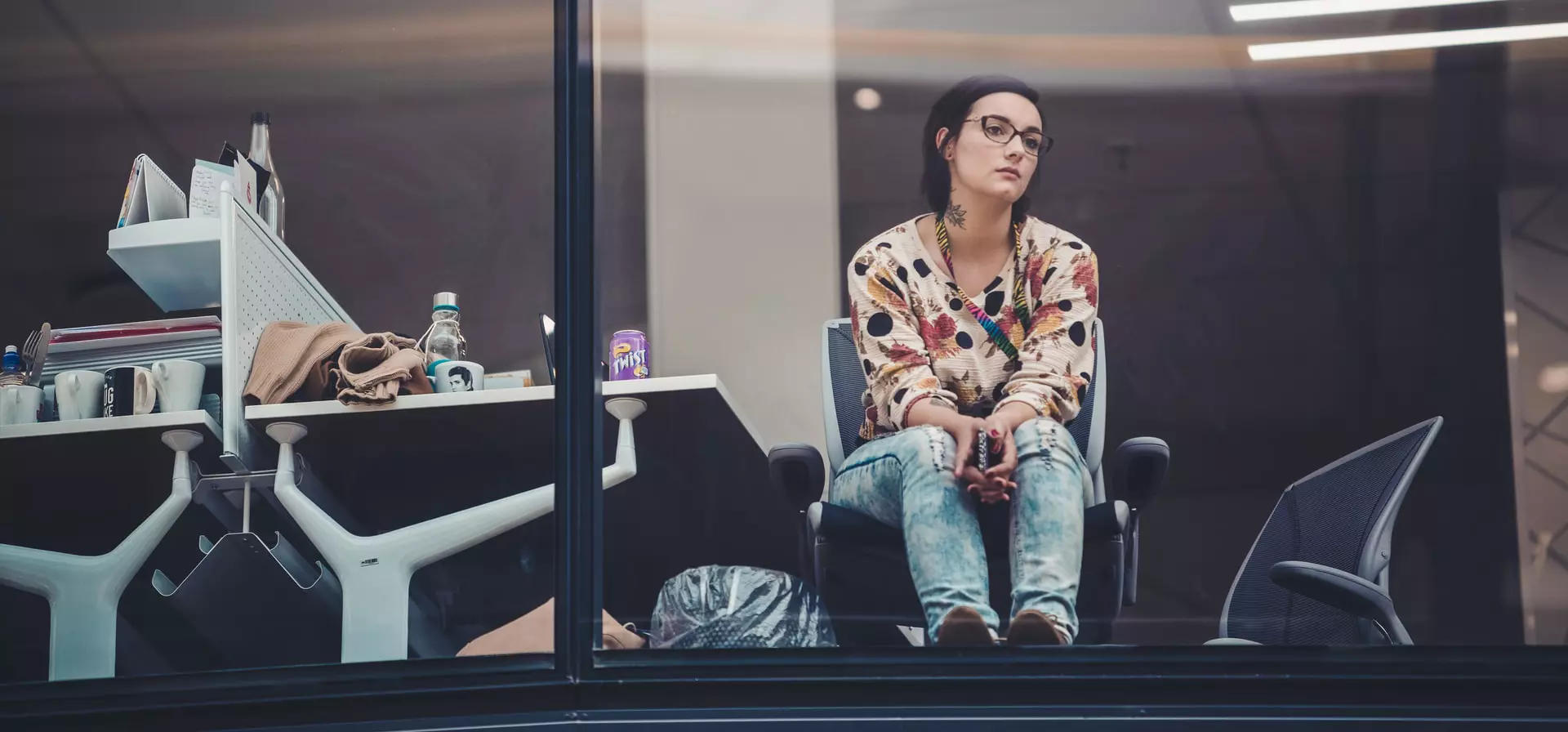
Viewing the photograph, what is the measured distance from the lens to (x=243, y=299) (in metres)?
2.64

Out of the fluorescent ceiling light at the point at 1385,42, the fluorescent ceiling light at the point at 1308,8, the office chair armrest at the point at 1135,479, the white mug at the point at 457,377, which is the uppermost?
the fluorescent ceiling light at the point at 1308,8

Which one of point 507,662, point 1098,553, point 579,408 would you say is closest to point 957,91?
point 1098,553

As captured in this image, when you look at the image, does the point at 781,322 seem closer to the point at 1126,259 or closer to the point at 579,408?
the point at 1126,259

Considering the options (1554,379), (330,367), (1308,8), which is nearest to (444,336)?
(330,367)

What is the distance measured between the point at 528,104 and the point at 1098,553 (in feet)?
8.94

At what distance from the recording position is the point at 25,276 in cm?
422

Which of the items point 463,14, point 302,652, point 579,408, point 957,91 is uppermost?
point 463,14

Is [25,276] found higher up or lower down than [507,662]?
higher up

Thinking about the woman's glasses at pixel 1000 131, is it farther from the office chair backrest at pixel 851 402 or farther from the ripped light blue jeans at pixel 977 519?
the ripped light blue jeans at pixel 977 519

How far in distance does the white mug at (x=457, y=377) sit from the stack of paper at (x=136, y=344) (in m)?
0.40

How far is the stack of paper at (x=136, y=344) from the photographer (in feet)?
8.80

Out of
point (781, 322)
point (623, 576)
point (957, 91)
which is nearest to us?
point (623, 576)

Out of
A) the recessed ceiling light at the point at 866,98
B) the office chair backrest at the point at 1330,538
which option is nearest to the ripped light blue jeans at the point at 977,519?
the office chair backrest at the point at 1330,538

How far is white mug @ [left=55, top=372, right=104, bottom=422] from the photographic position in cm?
269
